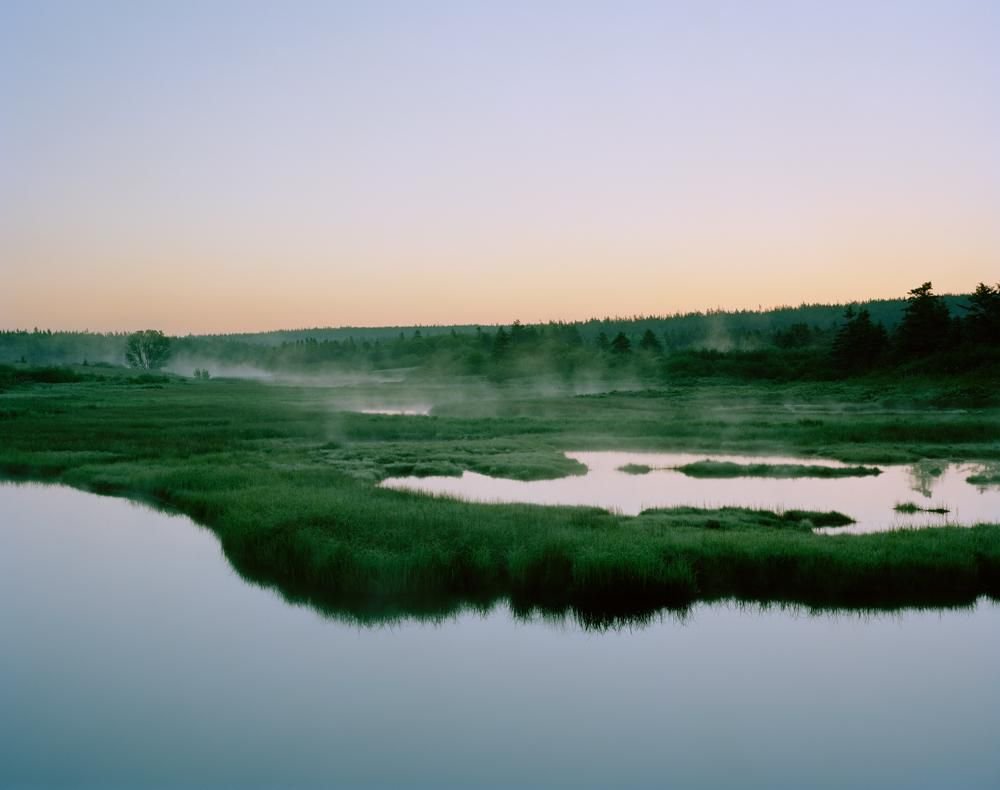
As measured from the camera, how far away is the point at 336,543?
17.6 metres

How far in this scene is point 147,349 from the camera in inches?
6024

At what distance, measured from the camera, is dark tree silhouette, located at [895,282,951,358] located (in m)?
71.0

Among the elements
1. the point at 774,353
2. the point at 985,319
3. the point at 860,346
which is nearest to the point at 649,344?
the point at 774,353

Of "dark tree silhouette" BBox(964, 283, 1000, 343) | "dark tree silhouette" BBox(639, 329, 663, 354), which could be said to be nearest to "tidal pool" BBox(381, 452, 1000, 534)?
"dark tree silhouette" BBox(964, 283, 1000, 343)

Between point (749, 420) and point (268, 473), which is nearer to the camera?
point (268, 473)

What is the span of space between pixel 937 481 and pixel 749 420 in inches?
787

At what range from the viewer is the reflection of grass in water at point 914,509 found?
2363 cm

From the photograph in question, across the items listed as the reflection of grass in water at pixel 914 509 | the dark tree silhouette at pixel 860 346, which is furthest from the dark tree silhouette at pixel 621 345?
the reflection of grass in water at pixel 914 509

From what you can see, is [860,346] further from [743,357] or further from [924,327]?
[743,357]

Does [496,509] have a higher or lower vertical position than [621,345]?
lower

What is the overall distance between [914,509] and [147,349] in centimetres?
14888

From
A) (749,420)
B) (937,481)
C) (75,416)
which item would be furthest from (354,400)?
(937,481)

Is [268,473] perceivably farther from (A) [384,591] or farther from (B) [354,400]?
(B) [354,400]

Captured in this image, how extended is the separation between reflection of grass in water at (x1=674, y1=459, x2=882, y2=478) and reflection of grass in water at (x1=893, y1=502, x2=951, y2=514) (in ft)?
22.3
